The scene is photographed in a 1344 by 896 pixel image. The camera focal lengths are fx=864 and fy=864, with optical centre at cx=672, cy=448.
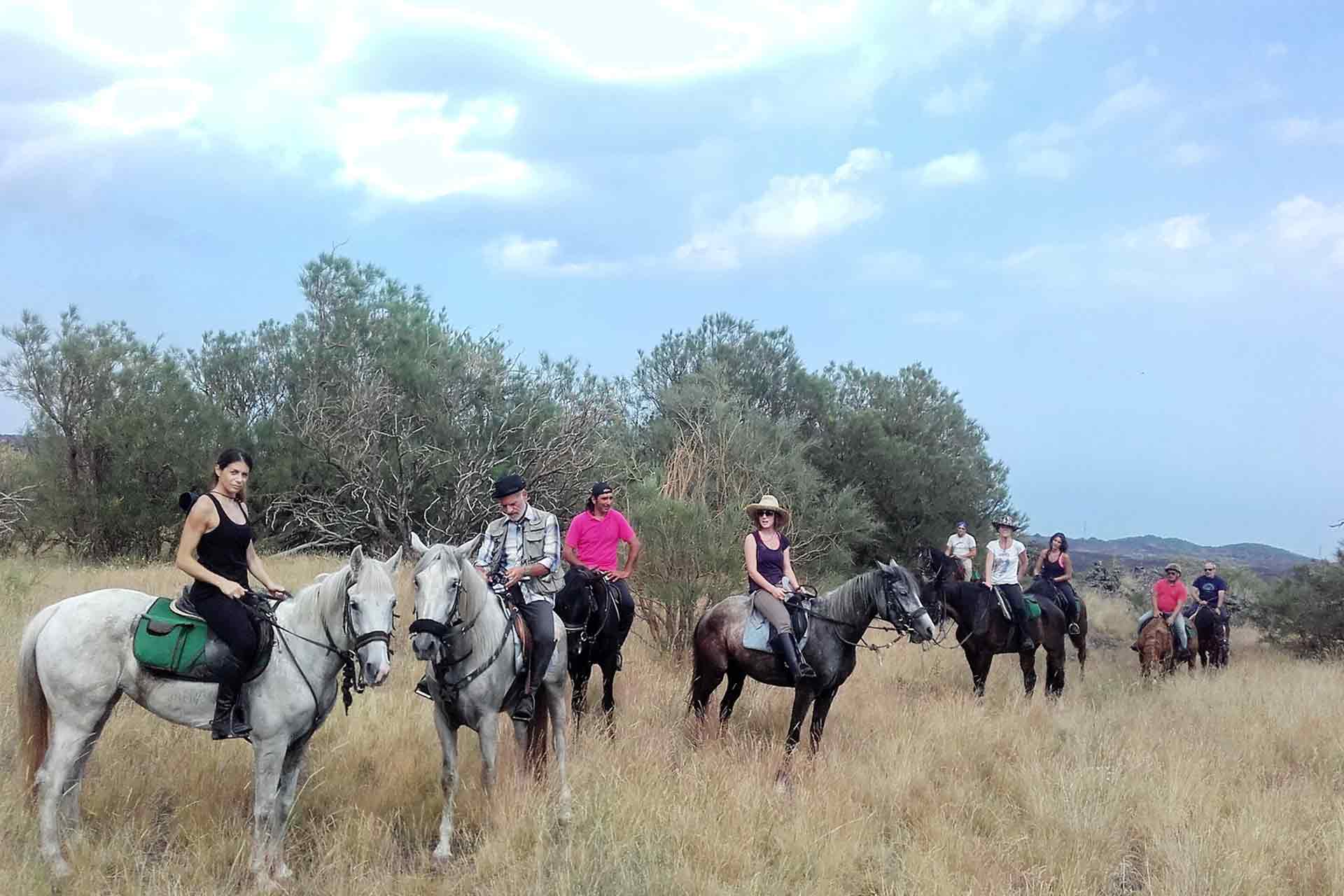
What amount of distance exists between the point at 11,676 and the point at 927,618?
25.6 feet

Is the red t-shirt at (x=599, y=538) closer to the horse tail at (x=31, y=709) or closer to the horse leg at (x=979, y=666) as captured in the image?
the horse tail at (x=31, y=709)

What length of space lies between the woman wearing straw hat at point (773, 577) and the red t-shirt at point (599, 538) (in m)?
1.16

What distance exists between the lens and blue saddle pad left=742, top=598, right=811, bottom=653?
731 cm

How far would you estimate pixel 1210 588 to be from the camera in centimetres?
1392

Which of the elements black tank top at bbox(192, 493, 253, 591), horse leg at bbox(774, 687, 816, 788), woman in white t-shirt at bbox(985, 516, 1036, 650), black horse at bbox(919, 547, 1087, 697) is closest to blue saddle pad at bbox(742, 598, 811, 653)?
horse leg at bbox(774, 687, 816, 788)

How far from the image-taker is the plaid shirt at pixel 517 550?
6.57 m

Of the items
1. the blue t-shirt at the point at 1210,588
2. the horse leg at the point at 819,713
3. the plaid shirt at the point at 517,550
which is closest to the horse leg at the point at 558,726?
the plaid shirt at the point at 517,550

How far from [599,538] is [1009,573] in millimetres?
6121

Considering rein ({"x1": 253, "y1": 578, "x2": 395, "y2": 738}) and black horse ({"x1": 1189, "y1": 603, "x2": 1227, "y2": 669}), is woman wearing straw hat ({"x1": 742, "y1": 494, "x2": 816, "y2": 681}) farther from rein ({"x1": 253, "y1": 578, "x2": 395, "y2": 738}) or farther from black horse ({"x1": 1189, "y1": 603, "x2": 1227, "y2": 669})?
black horse ({"x1": 1189, "y1": 603, "x2": 1227, "y2": 669})

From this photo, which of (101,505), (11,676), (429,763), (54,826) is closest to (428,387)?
(101,505)

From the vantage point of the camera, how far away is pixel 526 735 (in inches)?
252

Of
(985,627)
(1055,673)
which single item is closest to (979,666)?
(985,627)

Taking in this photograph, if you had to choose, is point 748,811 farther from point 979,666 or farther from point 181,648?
point 979,666

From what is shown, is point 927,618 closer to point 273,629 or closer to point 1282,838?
point 1282,838
